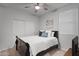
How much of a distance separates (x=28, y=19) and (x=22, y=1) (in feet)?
1.10

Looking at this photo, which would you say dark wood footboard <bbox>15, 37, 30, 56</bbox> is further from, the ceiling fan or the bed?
the ceiling fan

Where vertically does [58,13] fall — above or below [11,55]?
above

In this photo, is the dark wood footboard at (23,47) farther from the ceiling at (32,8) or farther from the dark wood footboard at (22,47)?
the ceiling at (32,8)

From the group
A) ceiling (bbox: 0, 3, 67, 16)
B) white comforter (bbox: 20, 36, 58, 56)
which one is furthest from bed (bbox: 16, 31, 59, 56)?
ceiling (bbox: 0, 3, 67, 16)

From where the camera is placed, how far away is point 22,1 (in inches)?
42.8

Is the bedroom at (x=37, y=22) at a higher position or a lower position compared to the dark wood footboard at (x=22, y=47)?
higher

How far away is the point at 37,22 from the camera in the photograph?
1376 mm

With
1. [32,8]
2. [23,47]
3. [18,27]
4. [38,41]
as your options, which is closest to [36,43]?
[38,41]

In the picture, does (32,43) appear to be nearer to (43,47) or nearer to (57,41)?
(43,47)

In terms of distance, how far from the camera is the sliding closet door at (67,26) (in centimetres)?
125

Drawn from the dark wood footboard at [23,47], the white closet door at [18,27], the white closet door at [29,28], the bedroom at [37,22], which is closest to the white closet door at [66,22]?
the bedroom at [37,22]

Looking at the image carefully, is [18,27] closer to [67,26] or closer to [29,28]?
[29,28]

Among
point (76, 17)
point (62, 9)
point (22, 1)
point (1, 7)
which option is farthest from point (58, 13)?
point (1, 7)

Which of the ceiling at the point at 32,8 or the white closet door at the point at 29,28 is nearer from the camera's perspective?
the ceiling at the point at 32,8
